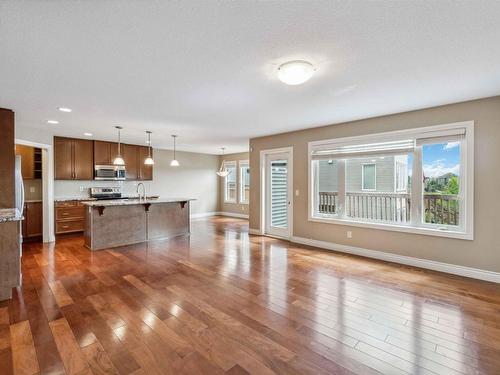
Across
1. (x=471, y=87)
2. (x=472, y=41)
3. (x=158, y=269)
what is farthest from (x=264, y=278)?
(x=471, y=87)

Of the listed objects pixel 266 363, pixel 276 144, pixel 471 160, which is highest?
pixel 276 144

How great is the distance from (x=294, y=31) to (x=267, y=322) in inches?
100

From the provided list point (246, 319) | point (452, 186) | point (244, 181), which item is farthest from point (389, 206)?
point (244, 181)

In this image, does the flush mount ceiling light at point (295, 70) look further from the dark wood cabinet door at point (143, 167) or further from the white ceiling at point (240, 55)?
the dark wood cabinet door at point (143, 167)

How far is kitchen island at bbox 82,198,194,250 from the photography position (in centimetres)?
514

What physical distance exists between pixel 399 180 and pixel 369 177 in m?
0.51

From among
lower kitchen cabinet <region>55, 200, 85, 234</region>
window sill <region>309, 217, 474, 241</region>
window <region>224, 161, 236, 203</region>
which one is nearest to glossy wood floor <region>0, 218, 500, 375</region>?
window sill <region>309, 217, 474, 241</region>

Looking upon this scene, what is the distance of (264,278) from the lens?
3.58m

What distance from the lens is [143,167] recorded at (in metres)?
8.06

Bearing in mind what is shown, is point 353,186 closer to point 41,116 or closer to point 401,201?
point 401,201

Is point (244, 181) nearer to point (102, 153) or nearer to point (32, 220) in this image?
point (102, 153)

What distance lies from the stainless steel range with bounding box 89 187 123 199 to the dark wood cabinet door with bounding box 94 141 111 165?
0.75m

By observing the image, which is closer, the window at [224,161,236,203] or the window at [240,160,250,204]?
the window at [240,160,250,204]

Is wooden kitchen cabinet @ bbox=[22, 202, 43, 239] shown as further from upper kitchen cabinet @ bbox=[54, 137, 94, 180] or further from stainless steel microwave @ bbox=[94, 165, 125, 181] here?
stainless steel microwave @ bbox=[94, 165, 125, 181]
